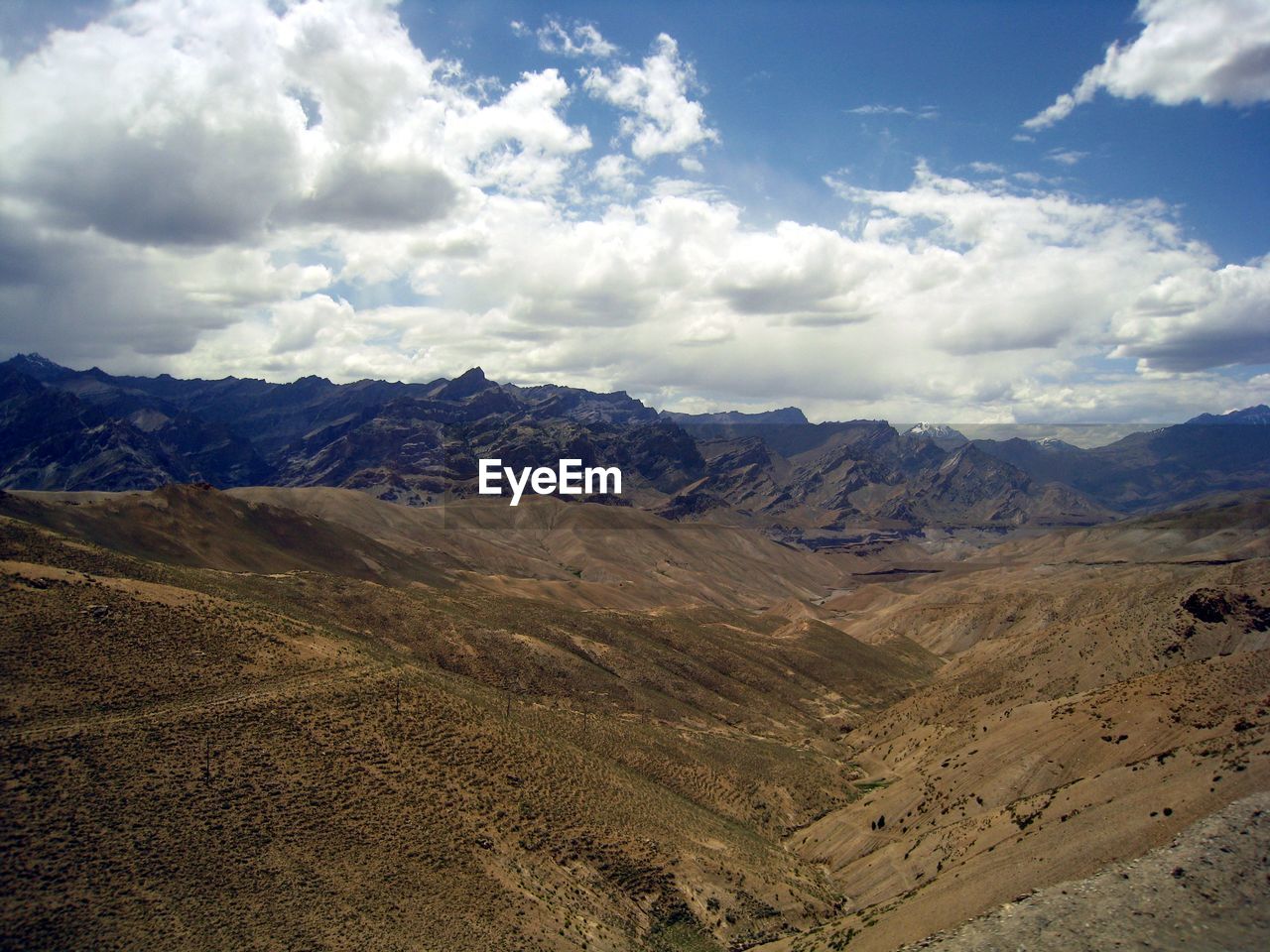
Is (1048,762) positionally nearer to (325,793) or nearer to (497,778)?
(497,778)

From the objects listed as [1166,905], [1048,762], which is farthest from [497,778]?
[1048,762]

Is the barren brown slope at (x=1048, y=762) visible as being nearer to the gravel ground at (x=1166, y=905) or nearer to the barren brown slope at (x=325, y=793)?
the gravel ground at (x=1166, y=905)

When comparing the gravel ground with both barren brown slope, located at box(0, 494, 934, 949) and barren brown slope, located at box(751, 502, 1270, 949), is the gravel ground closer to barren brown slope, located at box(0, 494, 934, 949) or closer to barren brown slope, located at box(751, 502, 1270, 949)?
barren brown slope, located at box(751, 502, 1270, 949)

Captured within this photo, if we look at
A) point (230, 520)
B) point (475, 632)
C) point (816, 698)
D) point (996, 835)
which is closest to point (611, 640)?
point (475, 632)

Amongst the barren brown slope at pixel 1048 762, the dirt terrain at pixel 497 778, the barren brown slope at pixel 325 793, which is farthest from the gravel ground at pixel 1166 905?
the barren brown slope at pixel 325 793

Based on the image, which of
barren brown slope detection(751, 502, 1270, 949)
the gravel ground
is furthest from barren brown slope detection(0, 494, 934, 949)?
the gravel ground

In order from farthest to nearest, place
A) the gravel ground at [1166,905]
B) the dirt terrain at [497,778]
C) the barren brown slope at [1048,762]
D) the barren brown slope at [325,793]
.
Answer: the barren brown slope at [1048,762] < the dirt terrain at [497,778] < the barren brown slope at [325,793] < the gravel ground at [1166,905]
